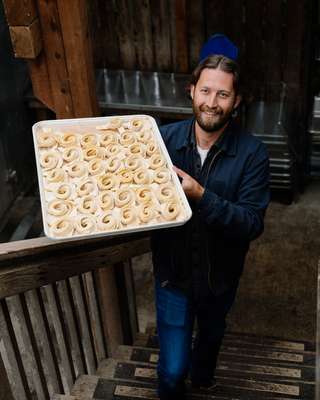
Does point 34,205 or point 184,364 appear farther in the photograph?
point 34,205

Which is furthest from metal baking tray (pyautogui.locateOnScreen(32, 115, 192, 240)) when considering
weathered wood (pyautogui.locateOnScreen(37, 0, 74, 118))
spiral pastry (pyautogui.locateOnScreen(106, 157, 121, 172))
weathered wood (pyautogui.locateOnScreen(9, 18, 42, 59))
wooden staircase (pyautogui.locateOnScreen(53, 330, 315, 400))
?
wooden staircase (pyautogui.locateOnScreen(53, 330, 315, 400))

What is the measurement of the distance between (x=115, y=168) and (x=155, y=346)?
1831mm

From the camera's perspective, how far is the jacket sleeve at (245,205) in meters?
2.96

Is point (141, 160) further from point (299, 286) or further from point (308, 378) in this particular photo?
point (299, 286)

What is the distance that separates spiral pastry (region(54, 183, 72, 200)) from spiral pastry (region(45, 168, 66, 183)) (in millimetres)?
44

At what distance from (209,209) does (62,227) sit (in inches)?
27.7

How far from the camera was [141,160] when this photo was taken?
129 inches

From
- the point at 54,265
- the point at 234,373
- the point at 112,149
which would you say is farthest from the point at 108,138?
the point at 234,373

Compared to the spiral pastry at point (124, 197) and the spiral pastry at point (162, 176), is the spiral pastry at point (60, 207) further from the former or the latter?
the spiral pastry at point (162, 176)

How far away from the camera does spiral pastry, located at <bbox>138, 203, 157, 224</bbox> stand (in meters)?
2.87

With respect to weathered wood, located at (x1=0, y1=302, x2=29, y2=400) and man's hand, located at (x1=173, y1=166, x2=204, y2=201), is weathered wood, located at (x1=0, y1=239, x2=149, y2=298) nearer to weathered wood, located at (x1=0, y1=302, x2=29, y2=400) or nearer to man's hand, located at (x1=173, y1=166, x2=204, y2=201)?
weathered wood, located at (x1=0, y1=302, x2=29, y2=400)

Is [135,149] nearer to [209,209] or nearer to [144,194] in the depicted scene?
Answer: [144,194]

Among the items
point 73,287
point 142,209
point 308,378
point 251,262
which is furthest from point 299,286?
point 142,209

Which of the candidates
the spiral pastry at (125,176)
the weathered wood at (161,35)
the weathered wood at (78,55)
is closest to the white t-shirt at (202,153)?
the spiral pastry at (125,176)
